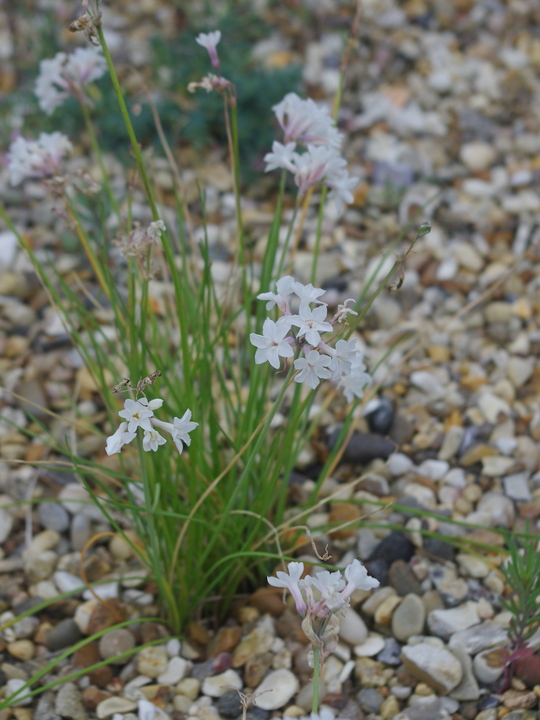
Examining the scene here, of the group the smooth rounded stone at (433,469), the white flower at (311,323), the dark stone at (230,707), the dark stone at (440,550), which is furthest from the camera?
the smooth rounded stone at (433,469)

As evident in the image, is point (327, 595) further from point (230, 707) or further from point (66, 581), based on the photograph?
point (66, 581)

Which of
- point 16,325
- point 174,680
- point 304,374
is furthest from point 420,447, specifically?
point 16,325

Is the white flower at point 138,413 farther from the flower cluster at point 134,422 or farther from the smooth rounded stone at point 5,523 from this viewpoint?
the smooth rounded stone at point 5,523

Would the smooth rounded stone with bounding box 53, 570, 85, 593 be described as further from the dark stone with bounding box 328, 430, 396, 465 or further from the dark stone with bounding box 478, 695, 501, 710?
the dark stone with bounding box 478, 695, 501, 710

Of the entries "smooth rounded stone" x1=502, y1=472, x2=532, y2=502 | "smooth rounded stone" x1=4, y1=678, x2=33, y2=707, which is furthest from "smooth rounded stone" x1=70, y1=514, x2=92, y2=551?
"smooth rounded stone" x1=502, y1=472, x2=532, y2=502

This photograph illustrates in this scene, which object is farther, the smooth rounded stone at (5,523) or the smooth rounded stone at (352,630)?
the smooth rounded stone at (5,523)

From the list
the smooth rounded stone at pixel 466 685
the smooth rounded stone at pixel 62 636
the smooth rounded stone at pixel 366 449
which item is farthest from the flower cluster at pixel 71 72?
the smooth rounded stone at pixel 466 685
